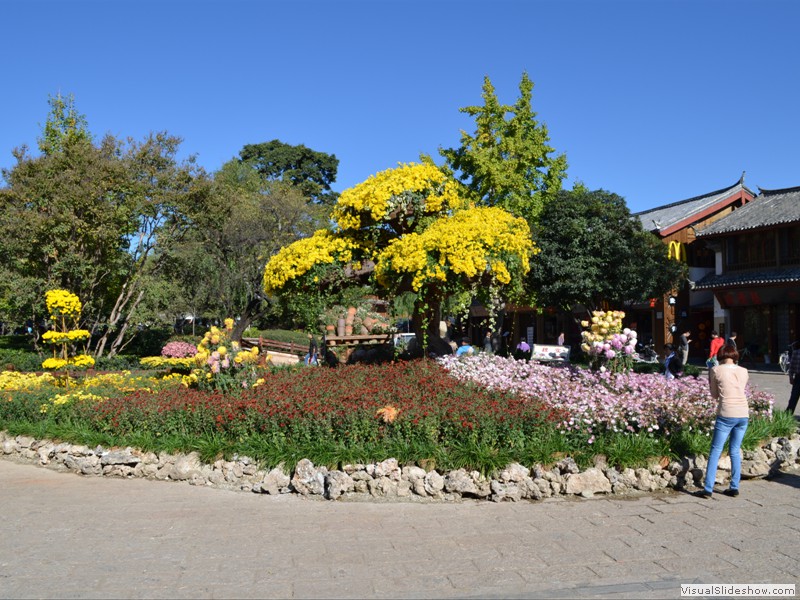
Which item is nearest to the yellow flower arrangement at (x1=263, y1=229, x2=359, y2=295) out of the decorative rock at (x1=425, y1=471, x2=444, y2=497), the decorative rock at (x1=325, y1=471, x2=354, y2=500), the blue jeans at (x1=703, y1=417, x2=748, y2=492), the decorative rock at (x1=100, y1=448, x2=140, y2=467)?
the decorative rock at (x1=100, y1=448, x2=140, y2=467)

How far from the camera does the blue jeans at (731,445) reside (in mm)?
6773

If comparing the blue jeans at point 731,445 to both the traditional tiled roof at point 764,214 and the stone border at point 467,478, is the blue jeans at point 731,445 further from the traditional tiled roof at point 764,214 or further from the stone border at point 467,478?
the traditional tiled roof at point 764,214

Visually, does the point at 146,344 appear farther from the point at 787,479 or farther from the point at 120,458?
the point at 787,479

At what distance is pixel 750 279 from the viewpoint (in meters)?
26.9

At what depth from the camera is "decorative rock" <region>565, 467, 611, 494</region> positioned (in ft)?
22.8

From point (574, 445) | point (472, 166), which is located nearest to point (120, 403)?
point (574, 445)

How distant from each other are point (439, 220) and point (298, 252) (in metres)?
2.48

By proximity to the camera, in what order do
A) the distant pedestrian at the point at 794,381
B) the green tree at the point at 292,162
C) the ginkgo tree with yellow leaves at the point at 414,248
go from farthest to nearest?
the green tree at the point at 292,162 → the distant pedestrian at the point at 794,381 → the ginkgo tree with yellow leaves at the point at 414,248

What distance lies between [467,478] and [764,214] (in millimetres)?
25936

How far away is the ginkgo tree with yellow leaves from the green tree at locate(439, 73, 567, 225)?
10093 millimetres

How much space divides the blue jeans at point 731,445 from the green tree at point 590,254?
49.7 ft

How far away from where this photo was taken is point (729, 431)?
6.84 metres

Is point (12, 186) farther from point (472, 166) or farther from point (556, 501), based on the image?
point (556, 501)

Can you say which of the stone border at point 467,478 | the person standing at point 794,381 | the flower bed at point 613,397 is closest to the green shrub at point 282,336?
the flower bed at point 613,397
